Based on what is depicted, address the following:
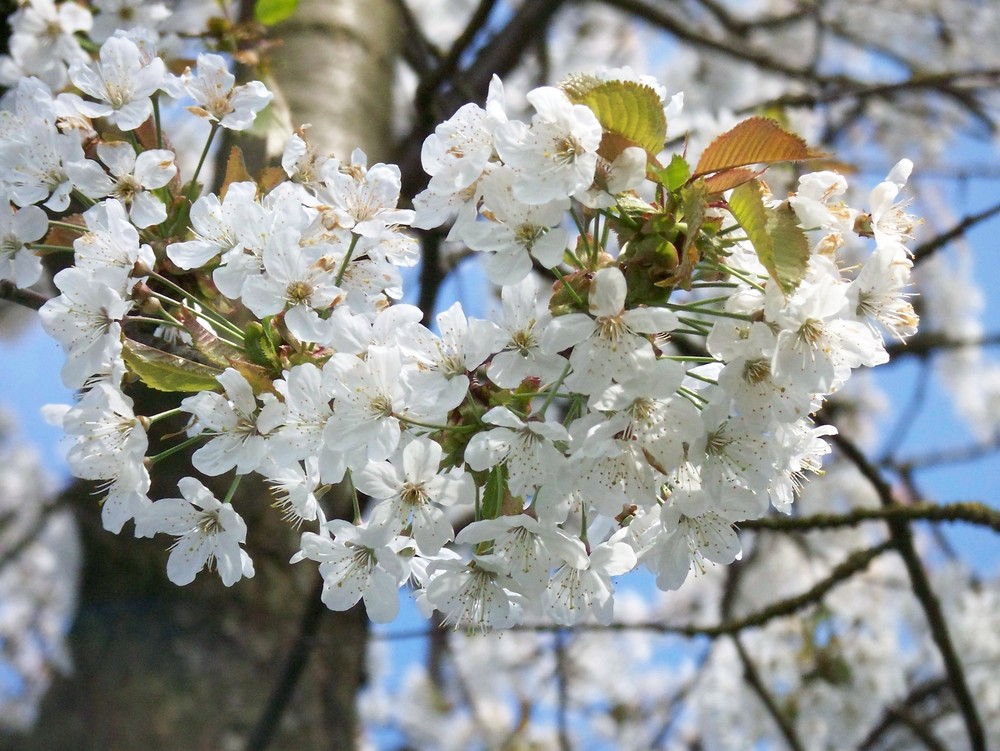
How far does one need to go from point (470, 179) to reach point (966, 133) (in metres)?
3.71

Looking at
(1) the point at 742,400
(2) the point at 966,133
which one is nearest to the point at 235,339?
(1) the point at 742,400

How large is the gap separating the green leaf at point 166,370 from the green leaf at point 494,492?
320 millimetres

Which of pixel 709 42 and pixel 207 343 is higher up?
pixel 709 42

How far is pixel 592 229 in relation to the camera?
987 mm

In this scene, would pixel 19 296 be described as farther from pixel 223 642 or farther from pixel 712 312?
pixel 223 642

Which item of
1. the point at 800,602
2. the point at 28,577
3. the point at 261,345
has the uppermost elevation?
the point at 261,345

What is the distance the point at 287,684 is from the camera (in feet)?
6.71

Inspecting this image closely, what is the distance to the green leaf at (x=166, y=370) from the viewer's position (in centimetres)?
96

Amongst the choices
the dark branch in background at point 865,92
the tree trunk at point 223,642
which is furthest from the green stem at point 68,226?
the dark branch in background at point 865,92

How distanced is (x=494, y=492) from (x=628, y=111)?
16.8 inches

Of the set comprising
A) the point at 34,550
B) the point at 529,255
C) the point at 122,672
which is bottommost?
the point at 34,550

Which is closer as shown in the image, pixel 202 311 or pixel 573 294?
pixel 573 294

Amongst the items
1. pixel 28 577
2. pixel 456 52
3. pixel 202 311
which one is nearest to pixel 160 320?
pixel 202 311

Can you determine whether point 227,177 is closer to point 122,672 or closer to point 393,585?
point 393,585
